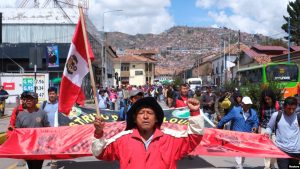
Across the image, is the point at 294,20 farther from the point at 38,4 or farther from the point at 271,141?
the point at 271,141

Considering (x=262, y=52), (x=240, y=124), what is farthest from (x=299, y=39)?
(x=240, y=124)

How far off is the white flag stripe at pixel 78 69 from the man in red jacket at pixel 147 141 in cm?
149

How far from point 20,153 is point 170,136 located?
5.12 metres

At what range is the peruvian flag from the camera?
5402 millimetres

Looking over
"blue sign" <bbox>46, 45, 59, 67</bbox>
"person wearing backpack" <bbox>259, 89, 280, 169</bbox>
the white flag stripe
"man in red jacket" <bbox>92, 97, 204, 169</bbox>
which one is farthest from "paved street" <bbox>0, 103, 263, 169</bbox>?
"blue sign" <bbox>46, 45, 59, 67</bbox>

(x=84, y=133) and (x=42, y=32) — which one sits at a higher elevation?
(x=42, y=32)

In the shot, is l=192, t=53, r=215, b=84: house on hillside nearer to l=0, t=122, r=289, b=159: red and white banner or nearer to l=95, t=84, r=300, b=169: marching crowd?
l=95, t=84, r=300, b=169: marching crowd

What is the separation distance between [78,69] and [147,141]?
188cm

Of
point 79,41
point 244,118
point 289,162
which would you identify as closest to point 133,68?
point 244,118

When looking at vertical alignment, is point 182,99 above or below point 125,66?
below

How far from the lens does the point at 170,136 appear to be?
404cm

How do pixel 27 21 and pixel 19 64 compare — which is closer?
pixel 19 64

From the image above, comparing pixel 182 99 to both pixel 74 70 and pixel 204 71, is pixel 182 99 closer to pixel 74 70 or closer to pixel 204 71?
pixel 74 70

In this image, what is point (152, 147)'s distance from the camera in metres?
3.92
